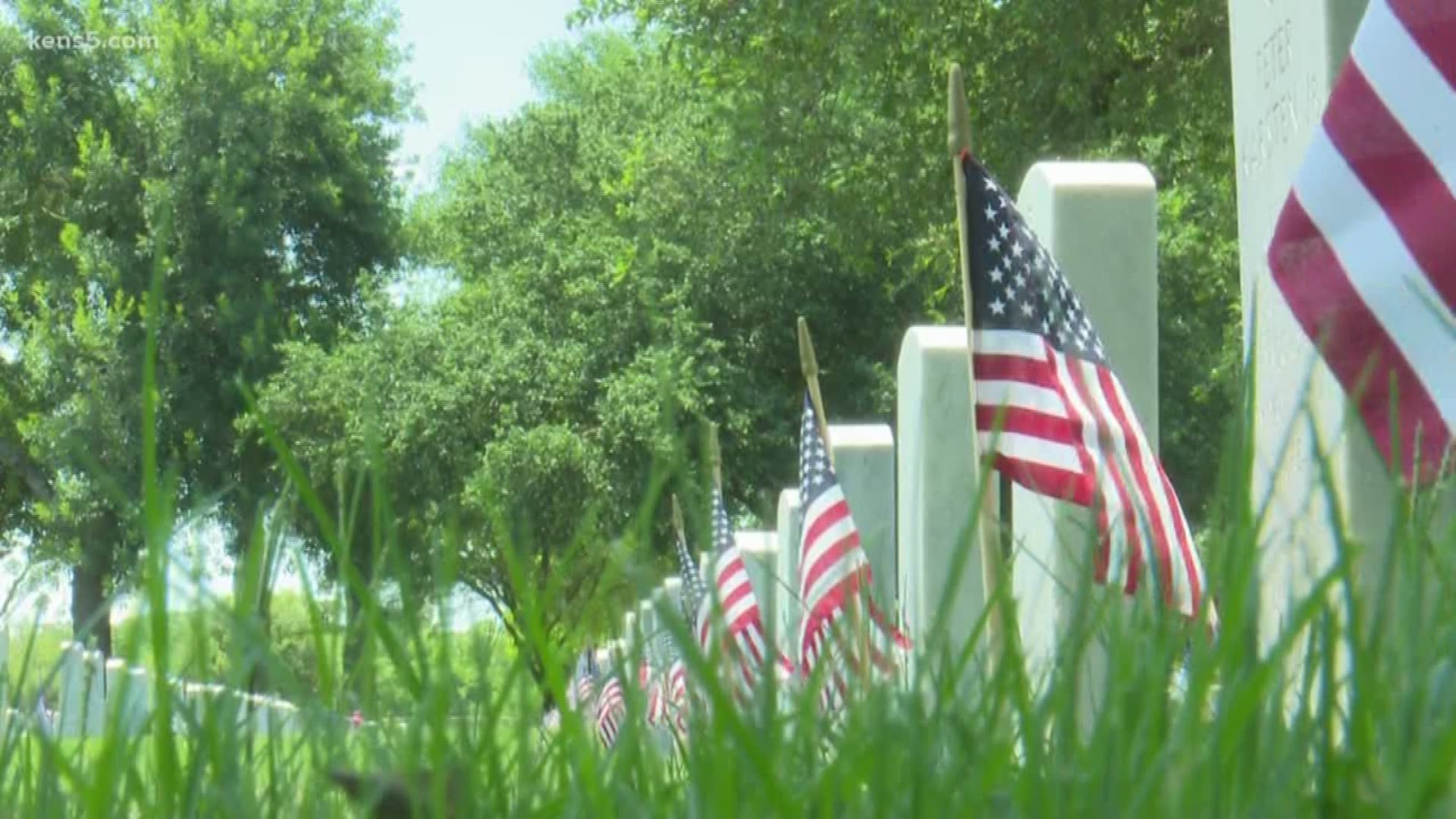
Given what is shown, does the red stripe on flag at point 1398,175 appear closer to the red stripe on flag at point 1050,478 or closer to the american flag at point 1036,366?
the american flag at point 1036,366

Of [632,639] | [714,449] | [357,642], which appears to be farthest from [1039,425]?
[632,639]

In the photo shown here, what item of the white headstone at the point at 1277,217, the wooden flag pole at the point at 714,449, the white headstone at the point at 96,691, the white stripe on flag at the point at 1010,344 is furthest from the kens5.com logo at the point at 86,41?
the white headstone at the point at 1277,217

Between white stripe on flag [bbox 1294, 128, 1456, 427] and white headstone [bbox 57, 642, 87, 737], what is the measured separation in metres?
2.15

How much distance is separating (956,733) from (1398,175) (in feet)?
8.81

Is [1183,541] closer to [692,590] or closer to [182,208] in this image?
[692,590]

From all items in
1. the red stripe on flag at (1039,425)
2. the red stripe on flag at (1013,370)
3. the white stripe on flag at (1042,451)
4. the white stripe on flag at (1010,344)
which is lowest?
the white stripe on flag at (1042,451)

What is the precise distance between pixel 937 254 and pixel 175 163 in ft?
77.6

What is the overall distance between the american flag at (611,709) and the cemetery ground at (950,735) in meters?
0.02

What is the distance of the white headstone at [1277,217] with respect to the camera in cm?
A: 488

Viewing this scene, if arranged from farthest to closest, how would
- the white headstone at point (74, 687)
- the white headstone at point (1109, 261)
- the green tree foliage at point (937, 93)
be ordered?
1. the green tree foliage at point (937, 93)
2. the white headstone at point (1109, 261)
3. the white headstone at point (74, 687)

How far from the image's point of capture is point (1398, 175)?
149 inches

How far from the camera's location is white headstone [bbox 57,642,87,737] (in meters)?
1.63

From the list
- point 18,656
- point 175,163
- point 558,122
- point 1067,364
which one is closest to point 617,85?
point 558,122

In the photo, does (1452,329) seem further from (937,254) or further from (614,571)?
(937,254)
